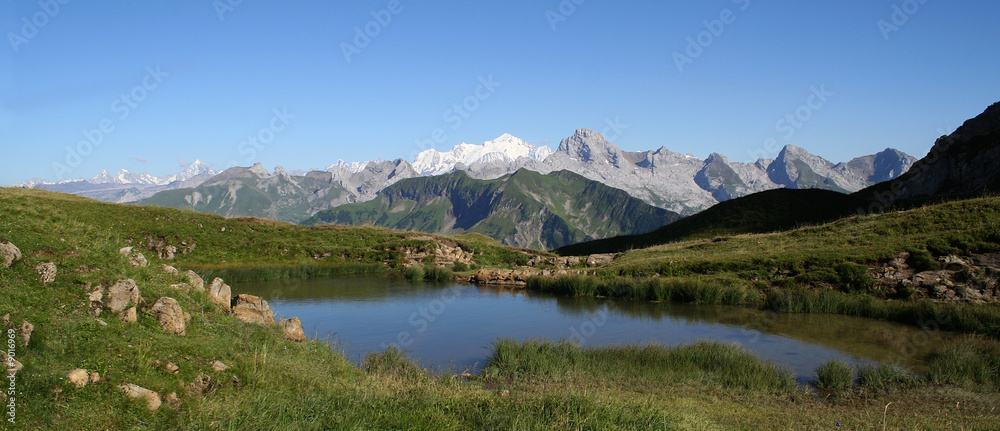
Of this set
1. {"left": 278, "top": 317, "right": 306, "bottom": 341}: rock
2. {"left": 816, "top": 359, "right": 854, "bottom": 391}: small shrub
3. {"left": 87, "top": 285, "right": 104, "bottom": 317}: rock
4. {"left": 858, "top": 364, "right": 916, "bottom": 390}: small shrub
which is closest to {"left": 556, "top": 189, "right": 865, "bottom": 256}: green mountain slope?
{"left": 858, "top": 364, "right": 916, "bottom": 390}: small shrub

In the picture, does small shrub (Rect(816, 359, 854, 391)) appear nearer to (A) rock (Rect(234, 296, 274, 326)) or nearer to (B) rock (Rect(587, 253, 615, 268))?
(A) rock (Rect(234, 296, 274, 326))

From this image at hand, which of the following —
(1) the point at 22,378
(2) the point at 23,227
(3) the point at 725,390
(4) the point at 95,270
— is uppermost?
(2) the point at 23,227

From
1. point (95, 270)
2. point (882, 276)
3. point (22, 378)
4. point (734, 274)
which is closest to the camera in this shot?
point (22, 378)

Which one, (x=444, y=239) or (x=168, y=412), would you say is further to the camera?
(x=444, y=239)

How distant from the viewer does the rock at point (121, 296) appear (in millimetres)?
9945

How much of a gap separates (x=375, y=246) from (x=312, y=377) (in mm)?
39702

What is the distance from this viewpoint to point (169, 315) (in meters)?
10.4

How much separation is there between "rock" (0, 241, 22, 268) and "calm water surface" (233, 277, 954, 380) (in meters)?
5.94

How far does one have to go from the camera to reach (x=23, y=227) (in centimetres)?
1146

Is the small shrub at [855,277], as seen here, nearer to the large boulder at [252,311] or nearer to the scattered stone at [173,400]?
the large boulder at [252,311]

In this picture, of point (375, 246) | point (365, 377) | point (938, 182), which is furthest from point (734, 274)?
point (938, 182)

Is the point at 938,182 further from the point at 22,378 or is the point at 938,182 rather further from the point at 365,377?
the point at 22,378

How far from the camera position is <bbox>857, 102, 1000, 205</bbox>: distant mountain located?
45219 millimetres

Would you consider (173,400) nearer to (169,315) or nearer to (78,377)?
(78,377)
